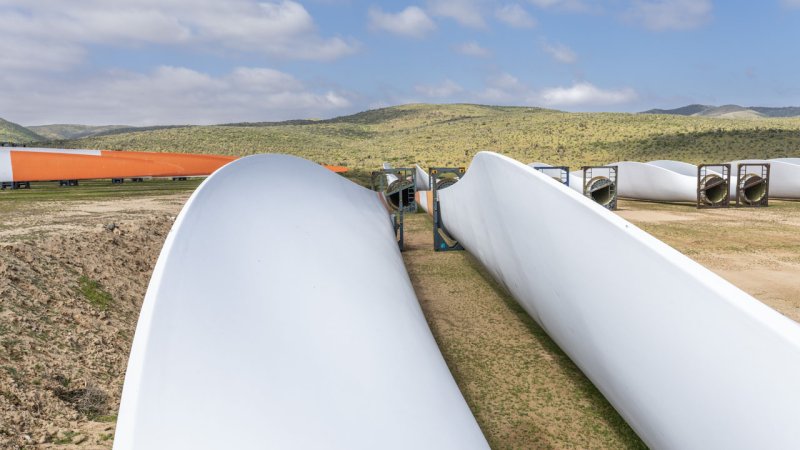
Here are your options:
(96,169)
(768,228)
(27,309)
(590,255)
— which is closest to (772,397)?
(590,255)

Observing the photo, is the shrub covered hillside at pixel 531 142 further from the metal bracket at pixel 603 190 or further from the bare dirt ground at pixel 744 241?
the bare dirt ground at pixel 744 241

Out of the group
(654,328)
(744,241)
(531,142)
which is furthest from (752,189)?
(531,142)

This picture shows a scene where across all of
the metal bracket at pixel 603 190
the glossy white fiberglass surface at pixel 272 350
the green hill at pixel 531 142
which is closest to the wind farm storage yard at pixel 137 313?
the glossy white fiberglass surface at pixel 272 350

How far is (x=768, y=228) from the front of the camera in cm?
1548

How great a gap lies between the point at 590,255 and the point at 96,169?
1404 centimetres

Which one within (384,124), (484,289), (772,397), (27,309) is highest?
(384,124)

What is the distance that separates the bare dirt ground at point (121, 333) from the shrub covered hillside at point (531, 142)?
34491mm

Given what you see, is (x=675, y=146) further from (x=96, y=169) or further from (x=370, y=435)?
(x=370, y=435)

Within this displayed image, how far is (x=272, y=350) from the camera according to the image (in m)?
2.32

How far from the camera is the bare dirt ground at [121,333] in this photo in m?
4.21

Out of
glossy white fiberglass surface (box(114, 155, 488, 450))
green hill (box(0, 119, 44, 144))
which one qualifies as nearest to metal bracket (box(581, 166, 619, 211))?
glossy white fiberglass surface (box(114, 155, 488, 450))

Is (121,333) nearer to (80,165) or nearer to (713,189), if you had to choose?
(80,165)

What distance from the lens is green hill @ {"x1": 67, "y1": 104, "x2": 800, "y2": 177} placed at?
4706 cm

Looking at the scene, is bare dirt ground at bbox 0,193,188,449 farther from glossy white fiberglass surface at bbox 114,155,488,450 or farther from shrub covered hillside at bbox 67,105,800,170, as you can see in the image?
shrub covered hillside at bbox 67,105,800,170
